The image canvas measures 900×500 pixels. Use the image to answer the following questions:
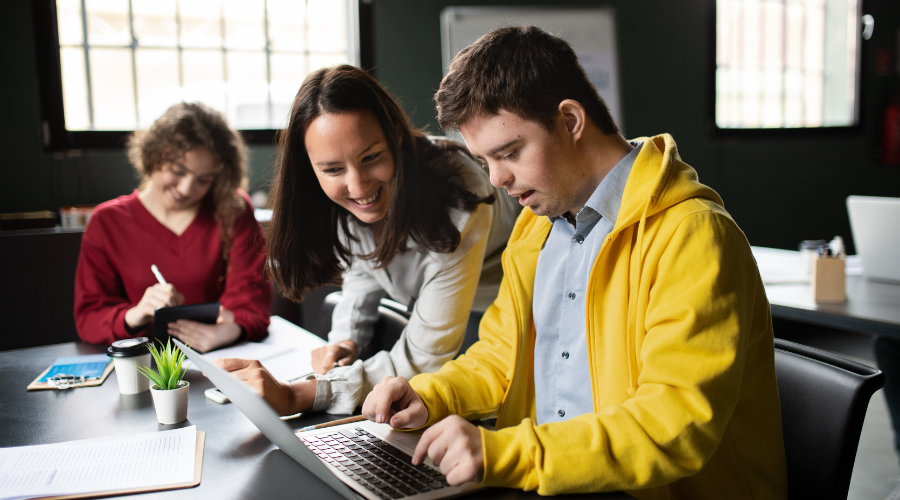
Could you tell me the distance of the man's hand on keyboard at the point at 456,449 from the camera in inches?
29.2

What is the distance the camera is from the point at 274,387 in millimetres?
1032

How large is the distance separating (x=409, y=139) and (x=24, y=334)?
209 centimetres

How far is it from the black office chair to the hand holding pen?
1.35 m

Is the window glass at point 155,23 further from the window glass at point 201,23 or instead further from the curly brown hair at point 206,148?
the curly brown hair at point 206,148

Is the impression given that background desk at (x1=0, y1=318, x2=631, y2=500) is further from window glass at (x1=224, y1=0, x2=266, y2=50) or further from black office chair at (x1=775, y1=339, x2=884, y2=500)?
window glass at (x1=224, y1=0, x2=266, y2=50)

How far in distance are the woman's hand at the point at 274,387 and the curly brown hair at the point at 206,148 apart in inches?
37.8

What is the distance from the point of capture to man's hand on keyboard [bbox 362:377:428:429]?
0.95 m

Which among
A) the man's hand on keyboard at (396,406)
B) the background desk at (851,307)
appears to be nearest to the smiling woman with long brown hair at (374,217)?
the man's hand on keyboard at (396,406)

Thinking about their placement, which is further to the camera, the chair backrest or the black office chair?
the chair backrest

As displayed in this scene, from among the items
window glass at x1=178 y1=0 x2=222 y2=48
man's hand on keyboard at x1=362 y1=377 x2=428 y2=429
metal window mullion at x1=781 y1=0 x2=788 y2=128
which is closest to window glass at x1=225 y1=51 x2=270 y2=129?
window glass at x1=178 y1=0 x2=222 y2=48

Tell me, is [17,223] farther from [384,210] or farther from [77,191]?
[384,210]

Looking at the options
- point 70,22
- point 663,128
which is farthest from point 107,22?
point 663,128

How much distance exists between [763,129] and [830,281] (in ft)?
12.5

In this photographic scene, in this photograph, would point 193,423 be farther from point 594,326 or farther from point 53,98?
point 53,98
